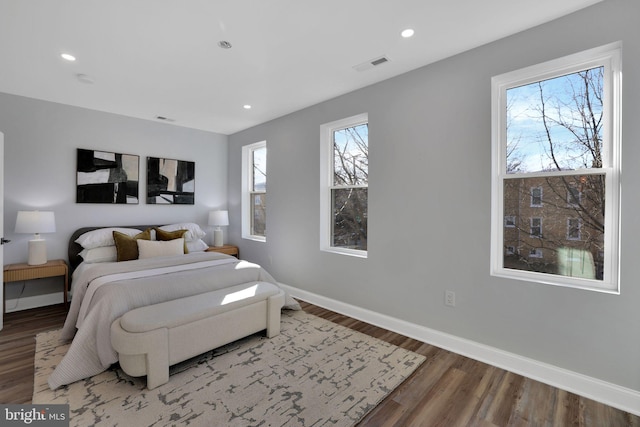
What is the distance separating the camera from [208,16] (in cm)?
202

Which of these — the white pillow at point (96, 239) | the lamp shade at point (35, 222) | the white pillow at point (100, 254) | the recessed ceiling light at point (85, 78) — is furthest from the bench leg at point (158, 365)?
the recessed ceiling light at point (85, 78)

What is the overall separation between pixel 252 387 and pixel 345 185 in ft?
7.52

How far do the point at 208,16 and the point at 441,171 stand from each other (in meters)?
2.15

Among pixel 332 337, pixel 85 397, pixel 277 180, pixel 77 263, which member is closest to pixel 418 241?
pixel 332 337

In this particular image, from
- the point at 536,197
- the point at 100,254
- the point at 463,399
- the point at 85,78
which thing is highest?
the point at 85,78

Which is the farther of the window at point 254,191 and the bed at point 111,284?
the window at point 254,191

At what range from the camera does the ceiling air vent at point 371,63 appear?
2.57 metres

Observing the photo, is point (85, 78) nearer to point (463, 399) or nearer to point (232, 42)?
point (232, 42)

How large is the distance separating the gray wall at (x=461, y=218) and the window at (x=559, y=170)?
86mm

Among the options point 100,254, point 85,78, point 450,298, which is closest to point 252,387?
point 450,298

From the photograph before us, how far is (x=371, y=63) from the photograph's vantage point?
265 cm

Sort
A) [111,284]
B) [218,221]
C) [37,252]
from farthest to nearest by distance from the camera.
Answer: [218,221], [37,252], [111,284]

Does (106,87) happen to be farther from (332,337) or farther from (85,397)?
(332,337)

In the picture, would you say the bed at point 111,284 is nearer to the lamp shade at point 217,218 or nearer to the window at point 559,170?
the lamp shade at point 217,218
